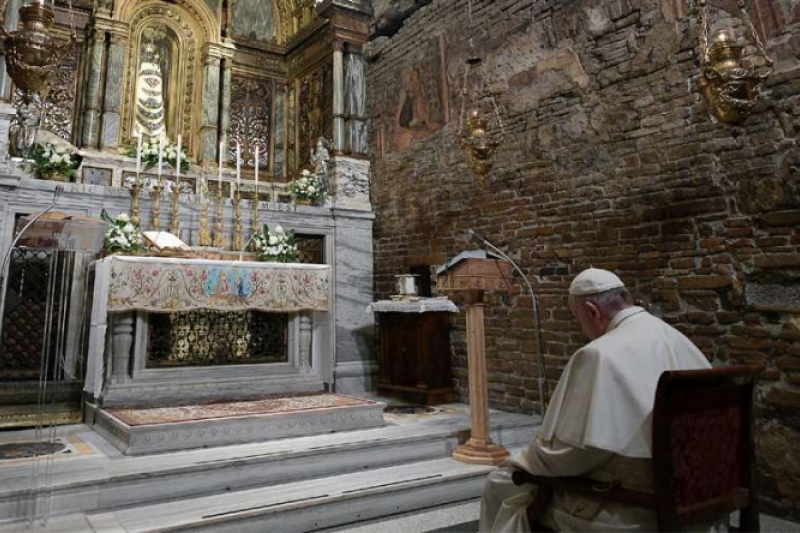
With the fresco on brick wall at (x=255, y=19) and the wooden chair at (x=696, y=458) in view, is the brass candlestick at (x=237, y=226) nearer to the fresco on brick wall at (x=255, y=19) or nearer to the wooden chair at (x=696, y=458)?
the fresco on brick wall at (x=255, y=19)

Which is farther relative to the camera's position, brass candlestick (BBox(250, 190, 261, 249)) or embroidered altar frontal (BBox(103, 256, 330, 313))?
brass candlestick (BBox(250, 190, 261, 249))

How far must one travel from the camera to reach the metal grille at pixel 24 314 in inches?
231

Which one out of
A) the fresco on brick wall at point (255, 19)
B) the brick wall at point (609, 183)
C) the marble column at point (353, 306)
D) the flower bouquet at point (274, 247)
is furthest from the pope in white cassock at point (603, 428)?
the fresco on brick wall at point (255, 19)

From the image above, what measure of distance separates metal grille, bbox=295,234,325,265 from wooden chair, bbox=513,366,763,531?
19.1 feet

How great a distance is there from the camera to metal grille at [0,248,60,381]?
231 inches

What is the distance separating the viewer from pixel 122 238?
18.2 ft

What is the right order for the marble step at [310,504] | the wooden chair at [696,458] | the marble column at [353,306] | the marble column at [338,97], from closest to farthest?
the wooden chair at [696,458] < the marble step at [310,504] < the marble column at [353,306] < the marble column at [338,97]

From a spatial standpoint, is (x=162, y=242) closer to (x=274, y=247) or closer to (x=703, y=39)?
(x=274, y=247)

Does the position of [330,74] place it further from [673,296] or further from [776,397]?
[776,397]

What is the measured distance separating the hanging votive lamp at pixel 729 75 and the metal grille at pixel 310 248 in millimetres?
5060

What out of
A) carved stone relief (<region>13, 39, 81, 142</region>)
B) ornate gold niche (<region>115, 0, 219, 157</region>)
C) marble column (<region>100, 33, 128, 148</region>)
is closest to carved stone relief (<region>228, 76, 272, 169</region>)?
ornate gold niche (<region>115, 0, 219, 157</region>)

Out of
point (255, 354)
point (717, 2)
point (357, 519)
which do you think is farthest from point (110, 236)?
point (717, 2)

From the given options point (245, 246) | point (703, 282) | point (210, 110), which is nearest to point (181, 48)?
point (210, 110)

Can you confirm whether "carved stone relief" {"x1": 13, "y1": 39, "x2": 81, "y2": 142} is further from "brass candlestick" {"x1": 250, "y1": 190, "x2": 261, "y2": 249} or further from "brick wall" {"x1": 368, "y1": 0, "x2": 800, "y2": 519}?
"brick wall" {"x1": 368, "y1": 0, "x2": 800, "y2": 519}
